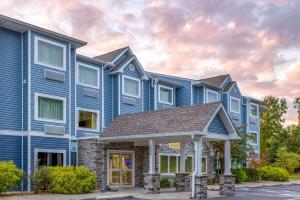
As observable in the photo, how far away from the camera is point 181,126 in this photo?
21984mm

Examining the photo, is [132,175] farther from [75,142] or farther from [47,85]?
[47,85]

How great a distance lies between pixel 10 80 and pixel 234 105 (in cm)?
2451

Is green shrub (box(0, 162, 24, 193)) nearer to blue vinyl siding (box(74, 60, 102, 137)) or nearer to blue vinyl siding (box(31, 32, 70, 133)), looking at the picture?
blue vinyl siding (box(31, 32, 70, 133))

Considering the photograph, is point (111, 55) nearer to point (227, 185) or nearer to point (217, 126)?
point (217, 126)

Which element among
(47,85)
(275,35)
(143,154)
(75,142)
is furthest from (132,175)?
(275,35)

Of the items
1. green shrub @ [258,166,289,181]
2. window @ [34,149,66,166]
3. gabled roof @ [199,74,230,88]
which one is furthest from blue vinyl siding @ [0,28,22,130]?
green shrub @ [258,166,289,181]

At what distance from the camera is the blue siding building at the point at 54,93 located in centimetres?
2292

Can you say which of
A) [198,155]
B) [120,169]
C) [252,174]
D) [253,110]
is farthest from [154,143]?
[253,110]

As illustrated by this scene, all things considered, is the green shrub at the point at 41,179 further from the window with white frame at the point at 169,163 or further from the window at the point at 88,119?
the window with white frame at the point at 169,163

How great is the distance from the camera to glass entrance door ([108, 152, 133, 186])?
86.4 feet

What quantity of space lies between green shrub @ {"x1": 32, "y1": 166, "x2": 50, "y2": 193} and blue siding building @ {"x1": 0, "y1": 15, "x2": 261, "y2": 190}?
85cm

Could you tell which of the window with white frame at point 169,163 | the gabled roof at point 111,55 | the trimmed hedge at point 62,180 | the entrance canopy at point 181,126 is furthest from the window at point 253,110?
the trimmed hedge at point 62,180

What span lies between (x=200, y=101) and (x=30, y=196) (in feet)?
65.5

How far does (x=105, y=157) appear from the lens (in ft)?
83.5
